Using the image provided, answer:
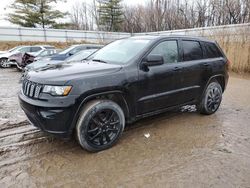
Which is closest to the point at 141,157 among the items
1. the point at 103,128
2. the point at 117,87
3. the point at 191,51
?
the point at 103,128

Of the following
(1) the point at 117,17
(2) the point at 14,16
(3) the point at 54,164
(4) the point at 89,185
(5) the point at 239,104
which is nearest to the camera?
(4) the point at 89,185

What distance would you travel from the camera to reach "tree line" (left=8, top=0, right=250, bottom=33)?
26.2m

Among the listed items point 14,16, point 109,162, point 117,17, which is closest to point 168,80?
point 109,162

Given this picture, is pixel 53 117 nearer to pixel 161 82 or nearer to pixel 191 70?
pixel 161 82

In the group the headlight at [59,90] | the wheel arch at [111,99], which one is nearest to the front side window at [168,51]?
the wheel arch at [111,99]

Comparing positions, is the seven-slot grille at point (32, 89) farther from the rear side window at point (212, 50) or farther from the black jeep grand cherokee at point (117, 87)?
the rear side window at point (212, 50)

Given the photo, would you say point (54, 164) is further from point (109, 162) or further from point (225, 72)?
point (225, 72)

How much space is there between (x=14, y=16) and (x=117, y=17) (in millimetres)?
14994

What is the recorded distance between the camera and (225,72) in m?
5.16

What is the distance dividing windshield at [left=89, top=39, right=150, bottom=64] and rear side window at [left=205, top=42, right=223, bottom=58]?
5.52 ft

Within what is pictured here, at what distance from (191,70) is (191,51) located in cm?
44

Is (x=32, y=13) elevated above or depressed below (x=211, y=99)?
above

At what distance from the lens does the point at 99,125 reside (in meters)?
3.28

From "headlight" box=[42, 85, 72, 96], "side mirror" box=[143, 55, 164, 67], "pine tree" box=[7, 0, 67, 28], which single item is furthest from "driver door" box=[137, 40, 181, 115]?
"pine tree" box=[7, 0, 67, 28]
